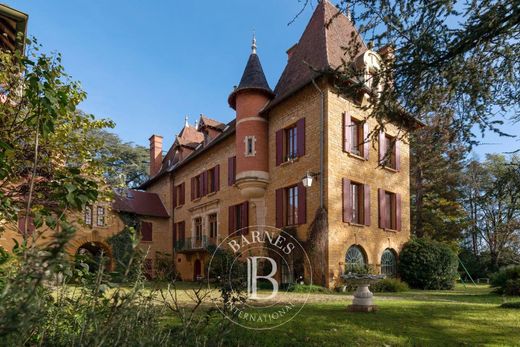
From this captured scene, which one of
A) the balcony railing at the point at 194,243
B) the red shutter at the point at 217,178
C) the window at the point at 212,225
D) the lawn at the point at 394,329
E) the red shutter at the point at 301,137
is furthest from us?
the window at the point at 212,225

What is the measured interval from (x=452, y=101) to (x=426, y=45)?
1.67m

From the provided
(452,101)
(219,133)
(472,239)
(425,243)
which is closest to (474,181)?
(472,239)

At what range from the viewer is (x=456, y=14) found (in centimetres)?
567

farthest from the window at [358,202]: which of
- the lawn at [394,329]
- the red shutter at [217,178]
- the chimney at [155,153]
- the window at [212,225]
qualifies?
the chimney at [155,153]

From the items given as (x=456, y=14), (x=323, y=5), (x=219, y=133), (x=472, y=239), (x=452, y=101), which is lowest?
(x=472, y=239)

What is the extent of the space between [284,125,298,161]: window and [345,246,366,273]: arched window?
4.43 metres

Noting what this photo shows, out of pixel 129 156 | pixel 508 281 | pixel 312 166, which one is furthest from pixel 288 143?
pixel 129 156

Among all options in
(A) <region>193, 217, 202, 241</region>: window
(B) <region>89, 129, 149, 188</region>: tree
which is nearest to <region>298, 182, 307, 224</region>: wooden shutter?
(A) <region>193, 217, 202, 241</region>: window

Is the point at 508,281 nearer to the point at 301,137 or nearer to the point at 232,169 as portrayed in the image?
the point at 301,137

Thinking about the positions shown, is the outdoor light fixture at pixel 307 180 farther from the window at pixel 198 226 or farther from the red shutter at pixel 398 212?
the window at pixel 198 226

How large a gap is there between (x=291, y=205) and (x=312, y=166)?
2072 millimetres

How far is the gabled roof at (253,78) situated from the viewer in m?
18.8

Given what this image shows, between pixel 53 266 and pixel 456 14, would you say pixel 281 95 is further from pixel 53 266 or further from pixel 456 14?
pixel 53 266

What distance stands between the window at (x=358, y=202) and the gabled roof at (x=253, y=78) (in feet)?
18.9
